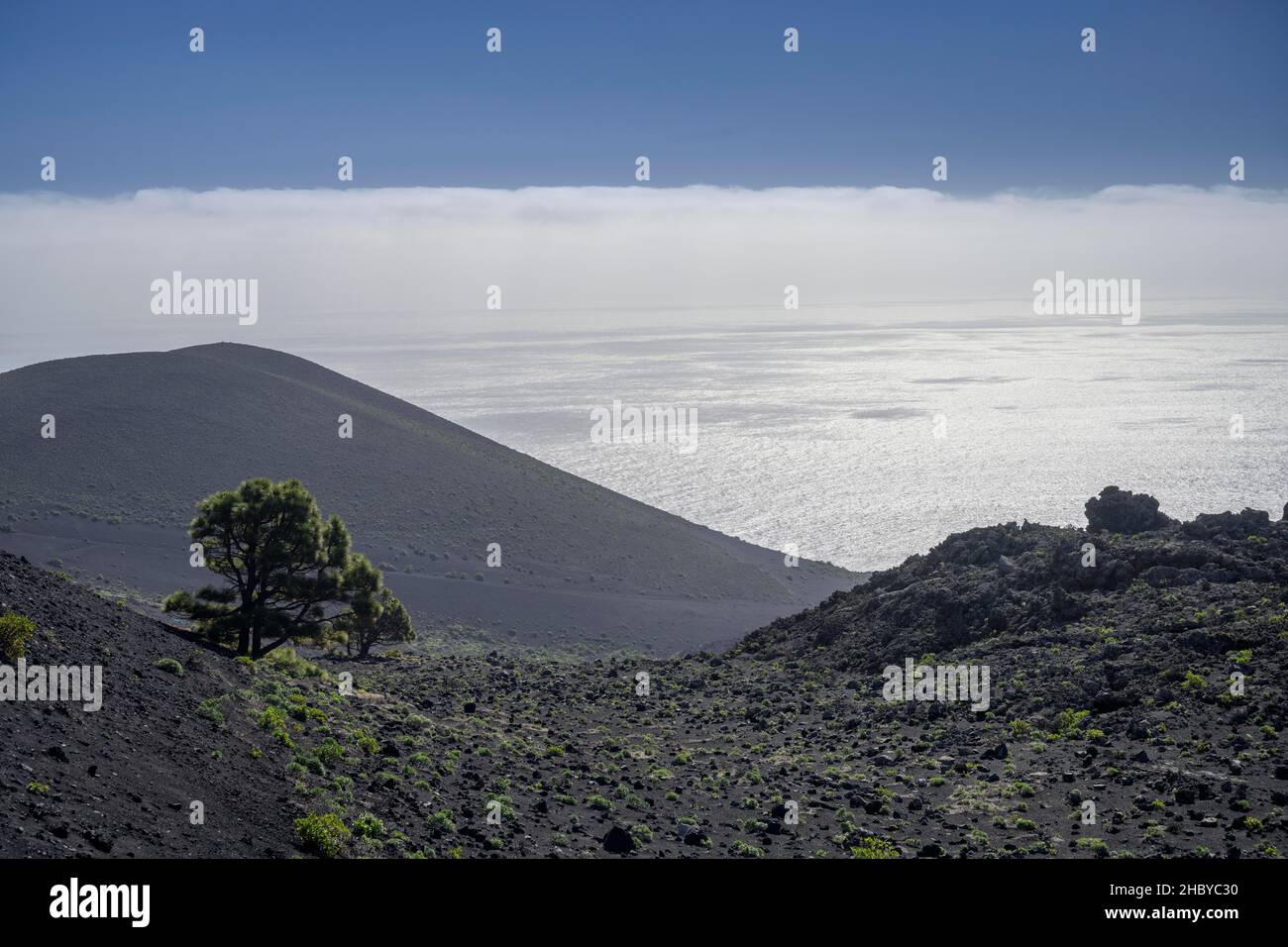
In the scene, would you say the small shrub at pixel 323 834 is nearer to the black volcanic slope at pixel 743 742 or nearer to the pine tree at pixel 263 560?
the black volcanic slope at pixel 743 742

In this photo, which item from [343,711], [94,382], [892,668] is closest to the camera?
[343,711]

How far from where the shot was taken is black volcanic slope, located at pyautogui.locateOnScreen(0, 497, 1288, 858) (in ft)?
50.3

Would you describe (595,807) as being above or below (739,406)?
below

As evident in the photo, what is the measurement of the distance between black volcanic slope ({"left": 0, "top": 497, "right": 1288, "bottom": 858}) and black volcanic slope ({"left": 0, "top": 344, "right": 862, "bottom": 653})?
2329 cm

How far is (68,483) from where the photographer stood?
68125 mm

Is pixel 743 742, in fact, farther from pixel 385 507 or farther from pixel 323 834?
pixel 385 507

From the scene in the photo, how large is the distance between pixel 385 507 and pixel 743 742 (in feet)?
168

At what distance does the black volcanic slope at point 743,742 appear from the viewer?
15.3 m


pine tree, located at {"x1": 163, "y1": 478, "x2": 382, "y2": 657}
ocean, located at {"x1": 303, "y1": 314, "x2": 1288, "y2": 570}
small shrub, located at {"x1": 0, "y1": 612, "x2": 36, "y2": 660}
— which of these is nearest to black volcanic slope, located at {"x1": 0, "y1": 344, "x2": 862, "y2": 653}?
ocean, located at {"x1": 303, "y1": 314, "x2": 1288, "y2": 570}

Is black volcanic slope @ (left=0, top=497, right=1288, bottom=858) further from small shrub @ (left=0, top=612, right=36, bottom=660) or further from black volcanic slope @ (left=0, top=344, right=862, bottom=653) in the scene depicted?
black volcanic slope @ (left=0, top=344, right=862, bottom=653)

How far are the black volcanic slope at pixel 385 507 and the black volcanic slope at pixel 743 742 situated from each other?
23.3 metres
